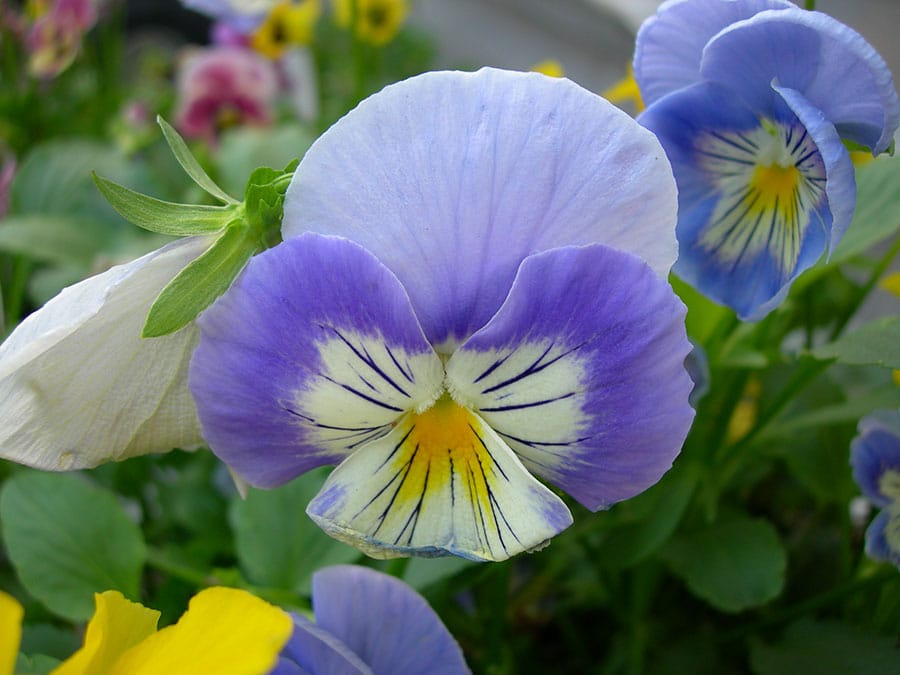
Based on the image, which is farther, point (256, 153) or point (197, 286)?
point (256, 153)

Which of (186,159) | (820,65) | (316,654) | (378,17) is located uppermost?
(820,65)

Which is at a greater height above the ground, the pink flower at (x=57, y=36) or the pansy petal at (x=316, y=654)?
Result: the pansy petal at (x=316, y=654)

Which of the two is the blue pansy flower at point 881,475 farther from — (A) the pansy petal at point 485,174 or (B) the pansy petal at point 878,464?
(A) the pansy petal at point 485,174

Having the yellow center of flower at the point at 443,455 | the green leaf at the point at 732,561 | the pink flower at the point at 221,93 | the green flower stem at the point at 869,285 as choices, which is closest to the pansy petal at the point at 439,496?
the yellow center of flower at the point at 443,455

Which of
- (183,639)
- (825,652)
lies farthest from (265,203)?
(825,652)

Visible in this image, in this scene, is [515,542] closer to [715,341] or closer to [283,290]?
[283,290]

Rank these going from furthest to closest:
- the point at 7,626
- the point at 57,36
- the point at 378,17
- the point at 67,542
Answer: the point at 378,17
the point at 57,36
the point at 67,542
the point at 7,626

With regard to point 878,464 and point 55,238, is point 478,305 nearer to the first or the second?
point 878,464

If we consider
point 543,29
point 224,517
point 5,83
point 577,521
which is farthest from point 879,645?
point 543,29
